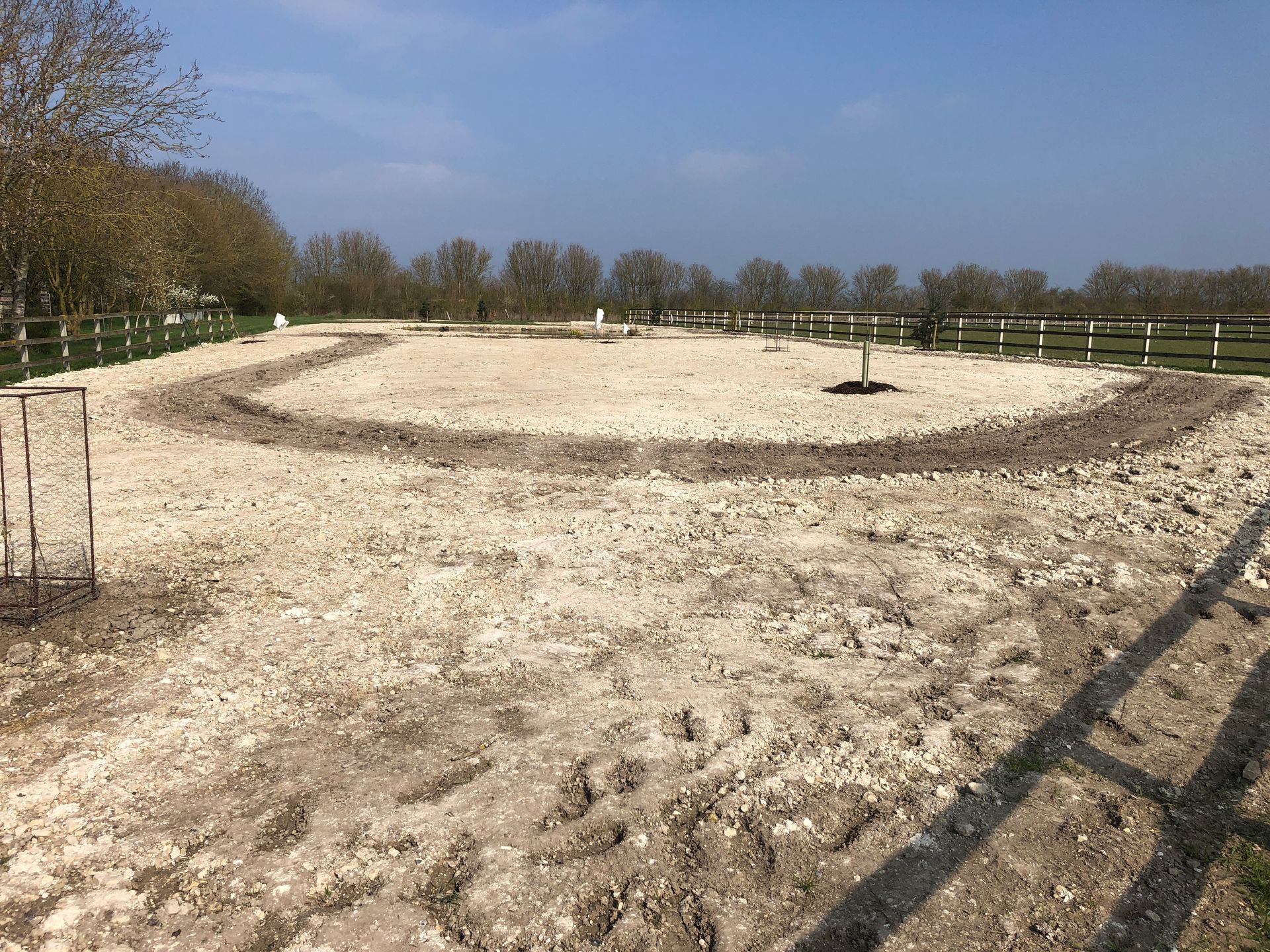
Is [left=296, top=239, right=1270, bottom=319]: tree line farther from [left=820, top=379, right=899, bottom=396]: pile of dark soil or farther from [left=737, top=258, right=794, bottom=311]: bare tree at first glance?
[left=820, top=379, right=899, bottom=396]: pile of dark soil

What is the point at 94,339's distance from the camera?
2578 cm

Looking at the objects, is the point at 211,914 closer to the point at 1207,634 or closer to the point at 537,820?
the point at 537,820

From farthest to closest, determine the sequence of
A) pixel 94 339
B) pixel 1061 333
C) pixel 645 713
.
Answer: pixel 94 339
pixel 1061 333
pixel 645 713

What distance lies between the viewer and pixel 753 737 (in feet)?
11.9

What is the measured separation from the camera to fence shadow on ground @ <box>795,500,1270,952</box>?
2.54m

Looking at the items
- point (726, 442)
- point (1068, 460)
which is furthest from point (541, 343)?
point (1068, 460)

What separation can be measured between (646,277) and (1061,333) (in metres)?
54.6

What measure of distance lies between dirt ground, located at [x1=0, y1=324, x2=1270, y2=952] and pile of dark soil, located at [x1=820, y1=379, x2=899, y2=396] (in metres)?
7.12

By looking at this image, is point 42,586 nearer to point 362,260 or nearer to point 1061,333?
point 1061,333

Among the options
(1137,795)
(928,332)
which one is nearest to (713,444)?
(1137,795)

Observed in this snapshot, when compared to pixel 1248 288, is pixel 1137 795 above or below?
below

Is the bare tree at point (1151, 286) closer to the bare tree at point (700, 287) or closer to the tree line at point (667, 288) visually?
the tree line at point (667, 288)

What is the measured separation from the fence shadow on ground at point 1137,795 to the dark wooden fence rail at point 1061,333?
17698mm

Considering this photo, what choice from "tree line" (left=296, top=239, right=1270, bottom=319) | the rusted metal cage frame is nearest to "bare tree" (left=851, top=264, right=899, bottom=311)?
"tree line" (left=296, top=239, right=1270, bottom=319)
